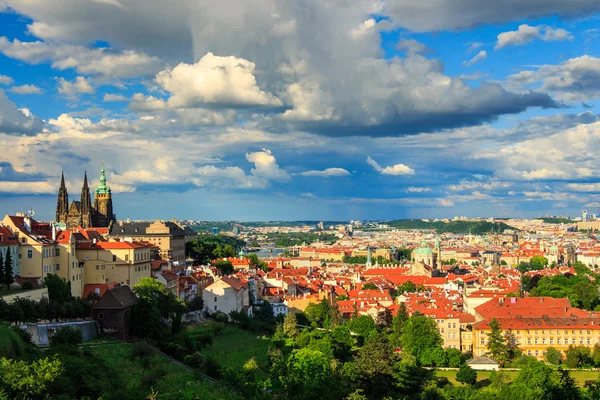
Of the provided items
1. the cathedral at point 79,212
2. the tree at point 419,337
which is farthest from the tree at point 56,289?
the cathedral at point 79,212

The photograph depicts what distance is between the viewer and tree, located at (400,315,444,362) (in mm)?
63562

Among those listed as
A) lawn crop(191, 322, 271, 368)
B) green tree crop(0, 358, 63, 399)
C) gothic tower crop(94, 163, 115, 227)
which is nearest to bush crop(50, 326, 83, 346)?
green tree crop(0, 358, 63, 399)

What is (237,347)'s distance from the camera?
59.5m

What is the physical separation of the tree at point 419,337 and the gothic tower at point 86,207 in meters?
64.6

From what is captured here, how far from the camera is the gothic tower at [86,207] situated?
114m

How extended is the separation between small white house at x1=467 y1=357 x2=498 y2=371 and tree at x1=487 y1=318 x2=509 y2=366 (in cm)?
69

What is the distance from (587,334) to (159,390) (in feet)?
156

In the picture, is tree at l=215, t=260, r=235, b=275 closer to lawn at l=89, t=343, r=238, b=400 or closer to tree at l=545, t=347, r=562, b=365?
tree at l=545, t=347, r=562, b=365

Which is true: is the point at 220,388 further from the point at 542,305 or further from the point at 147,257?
the point at 542,305

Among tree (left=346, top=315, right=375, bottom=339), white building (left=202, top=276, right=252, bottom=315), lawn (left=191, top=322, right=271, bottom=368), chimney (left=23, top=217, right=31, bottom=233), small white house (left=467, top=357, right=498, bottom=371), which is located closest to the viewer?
lawn (left=191, top=322, right=271, bottom=368)

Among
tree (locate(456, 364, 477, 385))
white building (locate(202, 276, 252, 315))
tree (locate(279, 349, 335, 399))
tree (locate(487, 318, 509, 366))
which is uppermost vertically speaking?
white building (locate(202, 276, 252, 315))

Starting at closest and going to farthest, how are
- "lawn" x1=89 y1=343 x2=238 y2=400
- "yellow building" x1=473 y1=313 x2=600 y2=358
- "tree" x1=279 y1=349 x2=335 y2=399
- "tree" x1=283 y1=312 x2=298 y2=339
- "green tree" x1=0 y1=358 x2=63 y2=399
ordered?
"green tree" x1=0 y1=358 x2=63 y2=399
"lawn" x1=89 y1=343 x2=238 y2=400
"tree" x1=279 y1=349 x2=335 y2=399
"tree" x1=283 y1=312 x2=298 y2=339
"yellow building" x1=473 y1=313 x2=600 y2=358

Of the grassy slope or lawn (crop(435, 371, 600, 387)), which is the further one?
lawn (crop(435, 371, 600, 387))

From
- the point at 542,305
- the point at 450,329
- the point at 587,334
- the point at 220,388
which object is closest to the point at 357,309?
the point at 450,329
